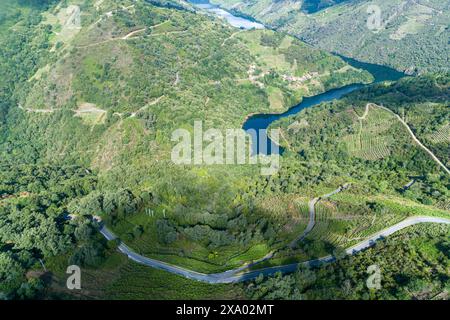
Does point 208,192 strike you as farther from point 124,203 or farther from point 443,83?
point 443,83

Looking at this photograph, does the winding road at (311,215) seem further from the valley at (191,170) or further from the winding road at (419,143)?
the winding road at (419,143)

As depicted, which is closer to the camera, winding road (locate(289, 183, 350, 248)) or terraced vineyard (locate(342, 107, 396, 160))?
winding road (locate(289, 183, 350, 248))

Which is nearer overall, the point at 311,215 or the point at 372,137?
the point at 311,215

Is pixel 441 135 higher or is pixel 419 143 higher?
pixel 441 135

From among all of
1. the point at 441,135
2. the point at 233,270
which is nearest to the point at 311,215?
the point at 233,270

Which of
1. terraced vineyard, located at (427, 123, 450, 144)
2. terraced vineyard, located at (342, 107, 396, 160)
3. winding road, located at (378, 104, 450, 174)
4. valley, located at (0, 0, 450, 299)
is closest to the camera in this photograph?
valley, located at (0, 0, 450, 299)

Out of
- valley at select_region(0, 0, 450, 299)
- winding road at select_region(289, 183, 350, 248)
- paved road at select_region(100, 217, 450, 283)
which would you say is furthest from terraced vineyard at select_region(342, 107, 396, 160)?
paved road at select_region(100, 217, 450, 283)

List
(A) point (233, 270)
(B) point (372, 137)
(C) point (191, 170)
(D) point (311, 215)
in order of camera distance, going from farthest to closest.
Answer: (B) point (372, 137)
(C) point (191, 170)
(D) point (311, 215)
(A) point (233, 270)

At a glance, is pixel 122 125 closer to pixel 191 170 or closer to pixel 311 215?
pixel 191 170

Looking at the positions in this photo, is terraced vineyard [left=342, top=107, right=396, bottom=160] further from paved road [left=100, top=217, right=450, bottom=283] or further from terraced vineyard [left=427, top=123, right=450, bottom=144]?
paved road [left=100, top=217, right=450, bottom=283]

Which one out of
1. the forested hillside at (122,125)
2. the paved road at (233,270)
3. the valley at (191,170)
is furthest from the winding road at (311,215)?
the paved road at (233,270)

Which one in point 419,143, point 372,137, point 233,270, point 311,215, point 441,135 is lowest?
point 372,137
